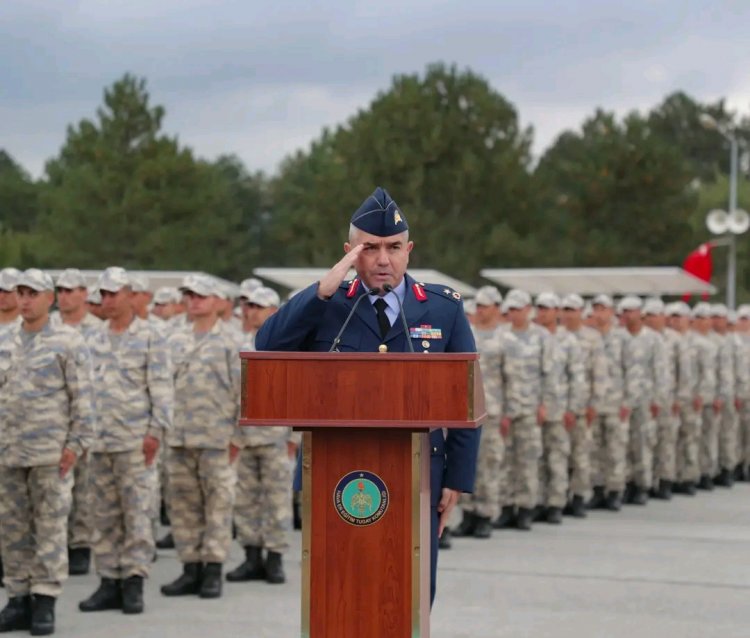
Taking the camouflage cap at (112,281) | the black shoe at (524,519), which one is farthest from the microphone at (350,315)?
the black shoe at (524,519)

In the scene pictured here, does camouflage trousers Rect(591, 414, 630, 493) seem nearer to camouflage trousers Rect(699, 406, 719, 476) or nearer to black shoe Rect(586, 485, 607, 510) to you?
black shoe Rect(586, 485, 607, 510)

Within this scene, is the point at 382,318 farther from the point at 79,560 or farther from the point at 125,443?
the point at 79,560

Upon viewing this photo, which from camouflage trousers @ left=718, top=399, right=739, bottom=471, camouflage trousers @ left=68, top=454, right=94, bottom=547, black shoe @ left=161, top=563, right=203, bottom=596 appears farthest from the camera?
camouflage trousers @ left=718, top=399, right=739, bottom=471

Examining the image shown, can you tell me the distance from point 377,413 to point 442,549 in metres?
8.76

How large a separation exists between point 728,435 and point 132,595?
1251 centimetres

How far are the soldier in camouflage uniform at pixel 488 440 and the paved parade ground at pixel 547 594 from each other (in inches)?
10.7

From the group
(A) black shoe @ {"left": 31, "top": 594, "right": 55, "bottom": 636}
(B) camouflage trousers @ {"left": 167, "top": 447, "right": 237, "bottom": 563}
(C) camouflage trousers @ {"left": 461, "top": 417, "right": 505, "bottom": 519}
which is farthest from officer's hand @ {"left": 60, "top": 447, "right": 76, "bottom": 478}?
(C) camouflage trousers @ {"left": 461, "top": 417, "right": 505, "bottom": 519}

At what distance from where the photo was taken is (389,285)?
533 centimetres

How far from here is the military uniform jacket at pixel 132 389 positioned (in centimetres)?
999

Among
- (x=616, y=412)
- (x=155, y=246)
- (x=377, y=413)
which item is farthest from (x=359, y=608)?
(x=155, y=246)

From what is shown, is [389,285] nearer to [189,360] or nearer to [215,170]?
[189,360]

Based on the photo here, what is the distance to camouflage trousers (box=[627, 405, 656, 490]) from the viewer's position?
17.9m

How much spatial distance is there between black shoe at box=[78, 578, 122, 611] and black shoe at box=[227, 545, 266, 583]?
4.46 feet

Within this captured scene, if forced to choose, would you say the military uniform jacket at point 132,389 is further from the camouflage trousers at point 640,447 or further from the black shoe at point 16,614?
the camouflage trousers at point 640,447
